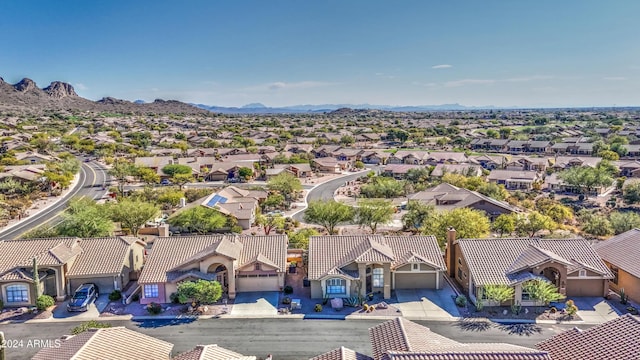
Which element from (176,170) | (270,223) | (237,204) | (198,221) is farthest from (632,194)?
(176,170)

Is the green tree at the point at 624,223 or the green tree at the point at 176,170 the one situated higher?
the green tree at the point at 176,170

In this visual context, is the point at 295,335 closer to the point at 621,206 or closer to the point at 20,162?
the point at 621,206

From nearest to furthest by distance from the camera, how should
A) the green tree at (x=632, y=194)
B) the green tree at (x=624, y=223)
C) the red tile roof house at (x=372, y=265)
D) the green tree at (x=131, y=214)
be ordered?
the red tile roof house at (x=372, y=265)
the green tree at (x=624, y=223)
the green tree at (x=131, y=214)
the green tree at (x=632, y=194)

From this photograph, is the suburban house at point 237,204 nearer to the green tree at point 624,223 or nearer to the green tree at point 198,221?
the green tree at point 198,221

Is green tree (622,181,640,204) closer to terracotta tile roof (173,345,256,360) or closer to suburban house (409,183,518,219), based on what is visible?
suburban house (409,183,518,219)

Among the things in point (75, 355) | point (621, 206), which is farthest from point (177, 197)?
point (621, 206)

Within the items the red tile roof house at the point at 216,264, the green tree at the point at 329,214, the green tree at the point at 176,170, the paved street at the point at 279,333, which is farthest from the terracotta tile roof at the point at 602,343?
the green tree at the point at 176,170

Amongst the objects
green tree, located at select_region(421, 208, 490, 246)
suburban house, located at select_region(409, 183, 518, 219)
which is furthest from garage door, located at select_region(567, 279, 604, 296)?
suburban house, located at select_region(409, 183, 518, 219)
